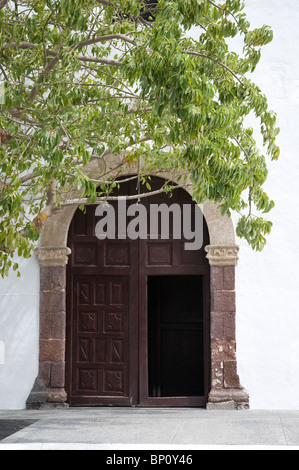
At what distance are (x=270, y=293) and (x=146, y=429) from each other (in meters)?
2.46

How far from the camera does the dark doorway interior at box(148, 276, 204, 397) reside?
447 inches

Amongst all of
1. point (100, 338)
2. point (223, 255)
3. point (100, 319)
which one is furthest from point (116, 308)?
point (223, 255)

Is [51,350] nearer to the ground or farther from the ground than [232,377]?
farther from the ground

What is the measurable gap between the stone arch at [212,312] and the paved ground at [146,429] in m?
0.29

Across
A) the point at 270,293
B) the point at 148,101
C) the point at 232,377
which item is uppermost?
the point at 148,101

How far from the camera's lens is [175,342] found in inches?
452

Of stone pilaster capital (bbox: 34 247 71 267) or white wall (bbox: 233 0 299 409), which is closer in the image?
white wall (bbox: 233 0 299 409)

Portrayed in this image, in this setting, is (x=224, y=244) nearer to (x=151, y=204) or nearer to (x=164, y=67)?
(x=151, y=204)

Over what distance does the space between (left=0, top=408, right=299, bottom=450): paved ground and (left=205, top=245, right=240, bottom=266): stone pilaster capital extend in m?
1.68

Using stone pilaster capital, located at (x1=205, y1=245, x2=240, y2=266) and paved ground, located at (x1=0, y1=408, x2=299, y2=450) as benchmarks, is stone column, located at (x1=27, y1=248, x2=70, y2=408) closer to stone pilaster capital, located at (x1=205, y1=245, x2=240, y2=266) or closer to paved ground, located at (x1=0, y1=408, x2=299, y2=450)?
paved ground, located at (x1=0, y1=408, x2=299, y2=450)

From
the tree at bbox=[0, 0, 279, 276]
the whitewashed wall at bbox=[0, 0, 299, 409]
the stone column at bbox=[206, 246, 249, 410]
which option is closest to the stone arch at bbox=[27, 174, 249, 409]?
the stone column at bbox=[206, 246, 249, 410]

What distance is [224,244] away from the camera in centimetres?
861

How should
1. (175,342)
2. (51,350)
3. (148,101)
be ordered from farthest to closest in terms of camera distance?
1. (175,342)
2. (51,350)
3. (148,101)

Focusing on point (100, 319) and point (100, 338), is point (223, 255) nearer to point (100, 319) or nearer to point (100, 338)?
point (100, 319)
